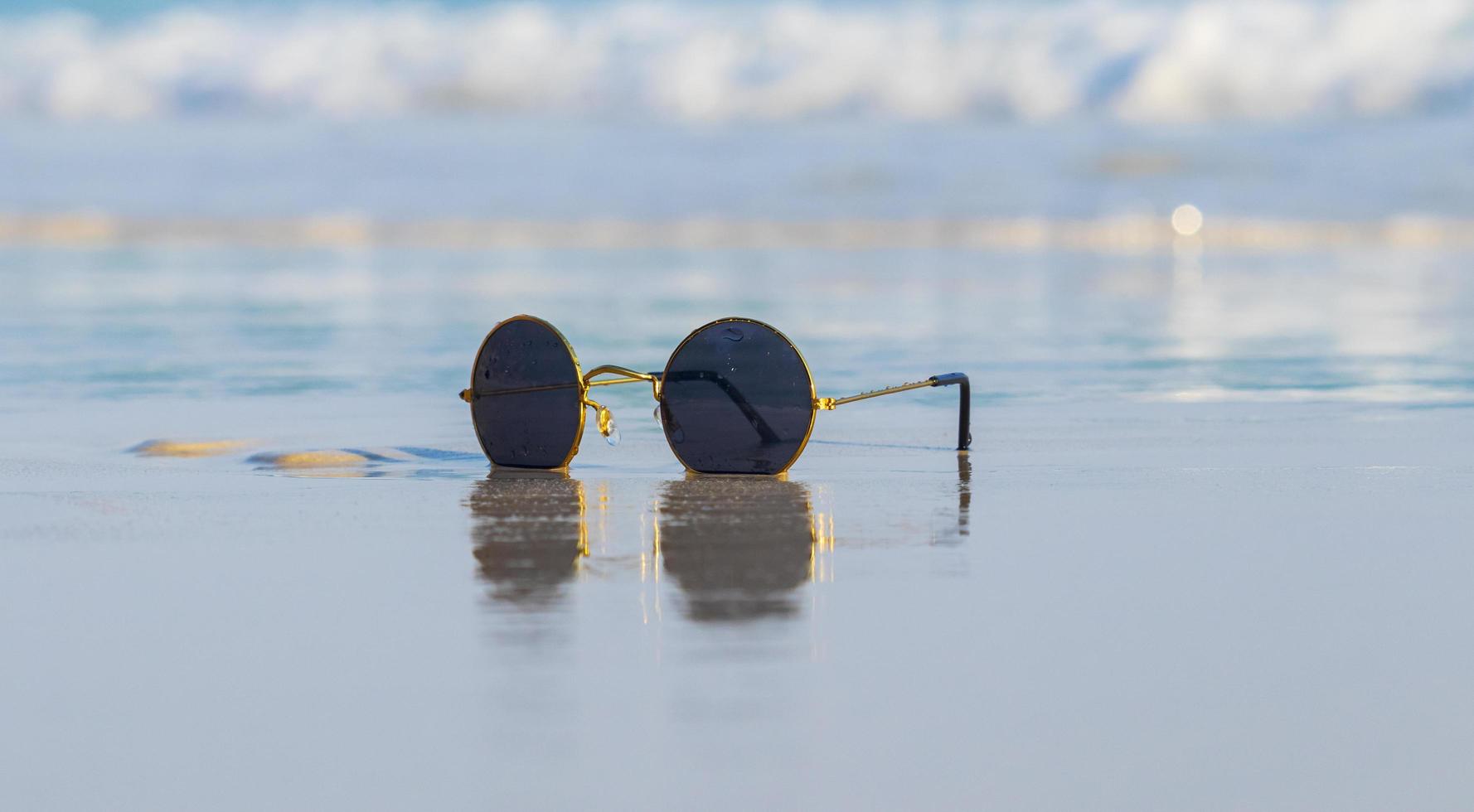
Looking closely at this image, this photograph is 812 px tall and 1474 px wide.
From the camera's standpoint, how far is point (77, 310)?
1880 centimetres

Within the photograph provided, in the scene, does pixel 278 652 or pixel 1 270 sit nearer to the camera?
pixel 278 652

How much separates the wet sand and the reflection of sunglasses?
0.16 meters

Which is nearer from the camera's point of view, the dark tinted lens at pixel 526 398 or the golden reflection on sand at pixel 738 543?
the golden reflection on sand at pixel 738 543

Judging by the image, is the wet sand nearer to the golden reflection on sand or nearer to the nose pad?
the golden reflection on sand

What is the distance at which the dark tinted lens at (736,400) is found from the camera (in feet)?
20.7

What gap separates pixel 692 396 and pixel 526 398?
0.62 meters

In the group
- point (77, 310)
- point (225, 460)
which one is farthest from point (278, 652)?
point (77, 310)

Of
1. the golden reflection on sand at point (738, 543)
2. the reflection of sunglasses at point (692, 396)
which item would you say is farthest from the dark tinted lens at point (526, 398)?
the golden reflection on sand at point (738, 543)

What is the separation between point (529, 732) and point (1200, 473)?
3989mm

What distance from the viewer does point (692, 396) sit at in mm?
6395

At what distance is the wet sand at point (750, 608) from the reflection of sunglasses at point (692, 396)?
0.16m

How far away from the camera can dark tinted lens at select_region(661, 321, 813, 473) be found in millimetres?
6312

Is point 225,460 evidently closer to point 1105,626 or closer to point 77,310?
point 1105,626

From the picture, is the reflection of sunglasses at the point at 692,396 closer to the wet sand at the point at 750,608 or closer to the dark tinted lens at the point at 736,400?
the dark tinted lens at the point at 736,400
